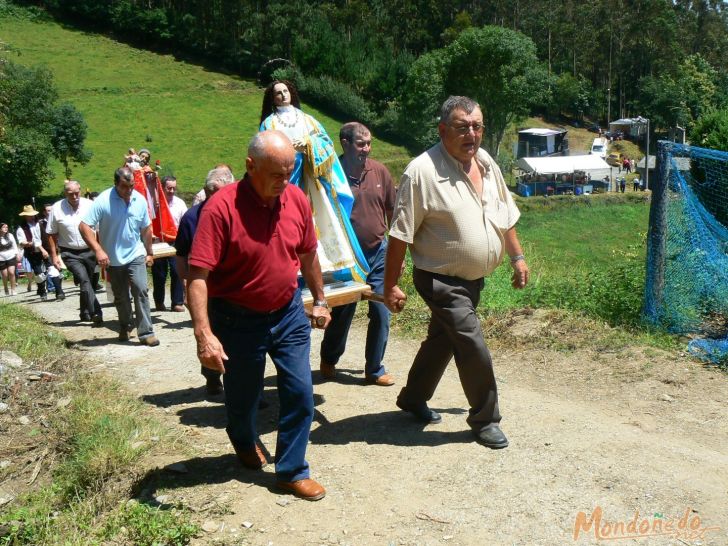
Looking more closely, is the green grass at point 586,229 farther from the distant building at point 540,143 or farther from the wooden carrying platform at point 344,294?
the distant building at point 540,143

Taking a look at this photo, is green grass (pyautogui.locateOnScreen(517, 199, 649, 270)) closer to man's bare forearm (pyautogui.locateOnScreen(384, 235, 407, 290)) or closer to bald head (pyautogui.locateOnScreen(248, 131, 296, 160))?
man's bare forearm (pyautogui.locateOnScreen(384, 235, 407, 290))

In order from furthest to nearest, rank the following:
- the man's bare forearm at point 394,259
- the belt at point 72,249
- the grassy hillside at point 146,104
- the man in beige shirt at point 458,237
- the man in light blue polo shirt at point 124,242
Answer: the grassy hillside at point 146,104 < the belt at point 72,249 < the man in light blue polo shirt at point 124,242 < the man's bare forearm at point 394,259 < the man in beige shirt at point 458,237

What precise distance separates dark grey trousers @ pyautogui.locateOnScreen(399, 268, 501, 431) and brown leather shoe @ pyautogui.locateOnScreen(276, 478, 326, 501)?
1136 millimetres

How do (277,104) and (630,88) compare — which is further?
(630,88)

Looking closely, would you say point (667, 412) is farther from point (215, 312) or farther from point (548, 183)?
point (548, 183)

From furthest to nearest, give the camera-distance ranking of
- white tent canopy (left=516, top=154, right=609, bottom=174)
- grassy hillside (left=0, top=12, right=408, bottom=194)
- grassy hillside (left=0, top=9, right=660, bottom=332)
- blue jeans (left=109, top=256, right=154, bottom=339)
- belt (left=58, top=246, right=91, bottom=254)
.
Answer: white tent canopy (left=516, top=154, right=609, bottom=174) < grassy hillside (left=0, top=12, right=408, bottom=194) < grassy hillside (left=0, top=9, right=660, bottom=332) < belt (left=58, top=246, right=91, bottom=254) < blue jeans (left=109, top=256, right=154, bottom=339)

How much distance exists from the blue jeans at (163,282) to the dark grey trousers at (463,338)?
6.15m

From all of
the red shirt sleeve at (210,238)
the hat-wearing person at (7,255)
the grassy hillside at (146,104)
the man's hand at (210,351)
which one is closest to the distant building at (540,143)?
the grassy hillside at (146,104)

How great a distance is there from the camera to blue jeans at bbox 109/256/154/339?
8328mm

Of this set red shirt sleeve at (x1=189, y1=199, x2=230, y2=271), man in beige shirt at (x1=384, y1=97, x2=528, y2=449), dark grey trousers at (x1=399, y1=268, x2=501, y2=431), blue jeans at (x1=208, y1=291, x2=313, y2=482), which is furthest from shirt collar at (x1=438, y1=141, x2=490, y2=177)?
red shirt sleeve at (x1=189, y1=199, x2=230, y2=271)

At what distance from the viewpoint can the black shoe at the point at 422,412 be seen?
5.34 meters

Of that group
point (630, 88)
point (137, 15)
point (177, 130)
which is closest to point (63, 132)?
point (177, 130)

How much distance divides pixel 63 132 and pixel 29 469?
38.9 m

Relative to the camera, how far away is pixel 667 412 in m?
5.64
